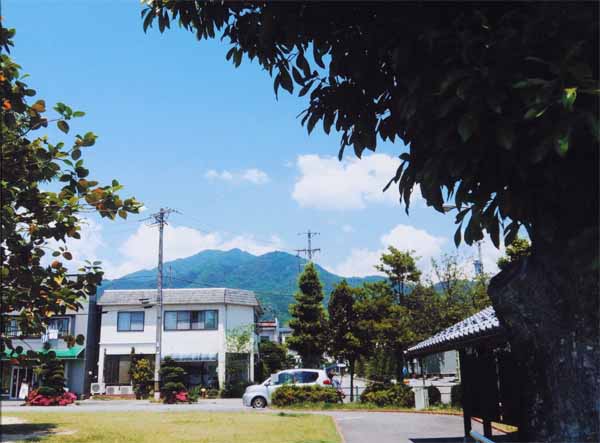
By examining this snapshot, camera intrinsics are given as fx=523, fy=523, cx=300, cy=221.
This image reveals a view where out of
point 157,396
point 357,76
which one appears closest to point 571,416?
point 357,76

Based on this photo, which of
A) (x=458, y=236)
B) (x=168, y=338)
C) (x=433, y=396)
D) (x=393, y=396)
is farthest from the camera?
(x=168, y=338)

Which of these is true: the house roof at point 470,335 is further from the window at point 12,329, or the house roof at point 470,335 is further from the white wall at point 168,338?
the white wall at point 168,338

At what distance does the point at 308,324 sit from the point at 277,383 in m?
5.32

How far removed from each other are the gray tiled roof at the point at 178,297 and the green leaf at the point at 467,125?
35.0m

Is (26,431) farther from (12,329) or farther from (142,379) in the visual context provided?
(142,379)

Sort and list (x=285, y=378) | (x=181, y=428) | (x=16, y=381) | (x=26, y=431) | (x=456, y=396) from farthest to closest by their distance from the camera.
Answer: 1. (x=16, y=381)
2. (x=285, y=378)
3. (x=456, y=396)
4. (x=181, y=428)
5. (x=26, y=431)

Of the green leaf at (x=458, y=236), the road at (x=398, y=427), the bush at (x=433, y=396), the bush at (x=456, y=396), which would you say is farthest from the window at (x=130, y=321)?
the green leaf at (x=458, y=236)

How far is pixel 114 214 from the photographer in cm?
439

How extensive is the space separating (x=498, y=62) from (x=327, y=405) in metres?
22.7

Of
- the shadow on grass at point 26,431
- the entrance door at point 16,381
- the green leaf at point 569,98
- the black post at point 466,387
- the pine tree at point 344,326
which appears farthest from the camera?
Answer: the entrance door at point 16,381

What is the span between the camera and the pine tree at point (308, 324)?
29672 mm

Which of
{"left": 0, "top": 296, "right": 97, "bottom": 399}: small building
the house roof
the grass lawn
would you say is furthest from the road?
{"left": 0, "top": 296, "right": 97, "bottom": 399}: small building

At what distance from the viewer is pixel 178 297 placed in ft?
124

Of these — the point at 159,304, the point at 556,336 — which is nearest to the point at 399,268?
the point at 159,304
